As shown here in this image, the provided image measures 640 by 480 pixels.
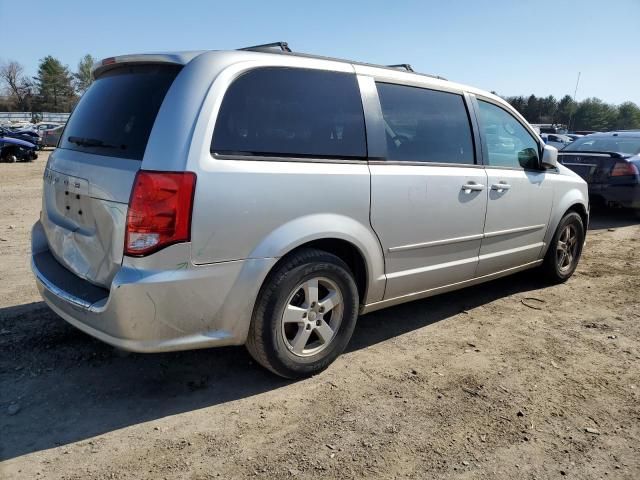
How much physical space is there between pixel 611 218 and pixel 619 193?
43.9 inches

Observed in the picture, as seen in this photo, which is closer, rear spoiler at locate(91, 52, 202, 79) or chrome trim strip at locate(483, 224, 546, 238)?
rear spoiler at locate(91, 52, 202, 79)

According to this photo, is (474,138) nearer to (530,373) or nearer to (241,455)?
(530,373)

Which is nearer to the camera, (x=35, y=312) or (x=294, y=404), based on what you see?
(x=294, y=404)

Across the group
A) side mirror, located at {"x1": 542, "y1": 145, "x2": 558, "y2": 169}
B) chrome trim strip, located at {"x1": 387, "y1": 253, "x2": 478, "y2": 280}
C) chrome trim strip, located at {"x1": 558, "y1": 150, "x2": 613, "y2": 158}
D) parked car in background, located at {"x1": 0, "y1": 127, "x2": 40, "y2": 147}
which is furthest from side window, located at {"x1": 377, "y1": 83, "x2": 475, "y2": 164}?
parked car in background, located at {"x1": 0, "y1": 127, "x2": 40, "y2": 147}

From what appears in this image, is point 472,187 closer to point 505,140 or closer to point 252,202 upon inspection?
point 505,140

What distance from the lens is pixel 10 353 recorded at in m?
3.29

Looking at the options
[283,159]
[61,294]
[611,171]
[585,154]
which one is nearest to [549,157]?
[283,159]

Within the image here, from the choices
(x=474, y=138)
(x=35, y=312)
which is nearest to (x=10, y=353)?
(x=35, y=312)

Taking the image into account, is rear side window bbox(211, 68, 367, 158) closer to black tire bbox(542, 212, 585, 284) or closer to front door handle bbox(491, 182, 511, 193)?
front door handle bbox(491, 182, 511, 193)

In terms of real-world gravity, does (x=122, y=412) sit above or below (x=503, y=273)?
below

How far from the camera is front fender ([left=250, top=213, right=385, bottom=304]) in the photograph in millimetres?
2748

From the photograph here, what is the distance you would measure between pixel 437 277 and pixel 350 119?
140cm

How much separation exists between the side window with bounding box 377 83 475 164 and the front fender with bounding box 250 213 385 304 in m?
0.61

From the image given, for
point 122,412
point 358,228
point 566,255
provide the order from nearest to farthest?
point 122,412
point 358,228
point 566,255
